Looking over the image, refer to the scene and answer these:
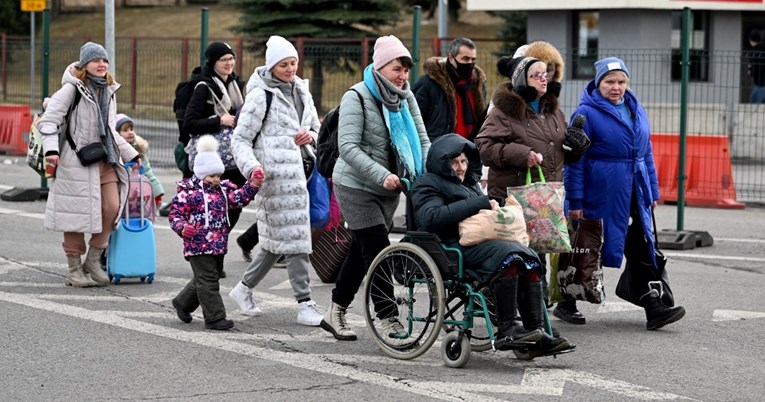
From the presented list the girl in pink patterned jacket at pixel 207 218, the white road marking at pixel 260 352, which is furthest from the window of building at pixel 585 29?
the girl in pink patterned jacket at pixel 207 218

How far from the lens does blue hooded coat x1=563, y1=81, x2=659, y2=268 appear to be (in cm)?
898

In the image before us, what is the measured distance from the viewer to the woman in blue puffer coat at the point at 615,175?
8969 millimetres

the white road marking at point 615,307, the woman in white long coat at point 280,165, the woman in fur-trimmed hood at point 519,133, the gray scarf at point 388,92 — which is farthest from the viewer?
the white road marking at point 615,307

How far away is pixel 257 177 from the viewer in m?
8.45

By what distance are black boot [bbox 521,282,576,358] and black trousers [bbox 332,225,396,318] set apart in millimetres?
835

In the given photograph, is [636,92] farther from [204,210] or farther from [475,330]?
[204,210]

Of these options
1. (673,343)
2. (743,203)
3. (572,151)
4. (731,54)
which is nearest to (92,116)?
(572,151)

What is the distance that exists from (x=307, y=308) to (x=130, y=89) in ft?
54.8

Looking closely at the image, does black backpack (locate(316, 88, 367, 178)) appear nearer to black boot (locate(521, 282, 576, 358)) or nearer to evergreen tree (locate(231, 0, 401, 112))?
black boot (locate(521, 282, 576, 358))

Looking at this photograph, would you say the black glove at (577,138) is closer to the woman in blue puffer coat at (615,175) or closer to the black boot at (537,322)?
the woman in blue puffer coat at (615,175)

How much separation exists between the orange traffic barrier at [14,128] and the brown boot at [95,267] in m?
12.6

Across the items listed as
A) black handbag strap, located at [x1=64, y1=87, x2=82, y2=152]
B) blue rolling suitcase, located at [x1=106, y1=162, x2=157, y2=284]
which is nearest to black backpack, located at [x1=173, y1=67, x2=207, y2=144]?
blue rolling suitcase, located at [x1=106, y1=162, x2=157, y2=284]

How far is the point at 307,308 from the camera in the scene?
8.87 metres

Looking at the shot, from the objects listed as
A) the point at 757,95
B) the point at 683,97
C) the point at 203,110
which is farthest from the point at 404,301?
the point at 757,95
